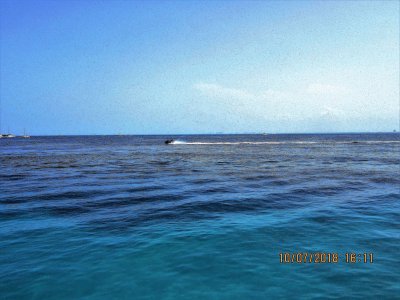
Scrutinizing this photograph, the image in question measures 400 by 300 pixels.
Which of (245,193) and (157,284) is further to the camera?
(245,193)

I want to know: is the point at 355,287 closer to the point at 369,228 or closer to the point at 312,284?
the point at 312,284

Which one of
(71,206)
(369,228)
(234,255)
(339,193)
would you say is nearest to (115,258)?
(234,255)

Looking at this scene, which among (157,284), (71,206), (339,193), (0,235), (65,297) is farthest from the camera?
(339,193)

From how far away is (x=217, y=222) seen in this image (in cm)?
1171

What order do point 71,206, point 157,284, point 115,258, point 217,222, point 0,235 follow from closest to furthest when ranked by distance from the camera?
1. point 157,284
2. point 115,258
3. point 0,235
4. point 217,222
5. point 71,206

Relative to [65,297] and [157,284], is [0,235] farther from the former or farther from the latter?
[157,284]

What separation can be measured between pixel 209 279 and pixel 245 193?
10585 mm

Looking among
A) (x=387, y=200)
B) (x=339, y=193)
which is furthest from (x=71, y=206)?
(x=387, y=200)

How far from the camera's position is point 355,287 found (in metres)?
6.75

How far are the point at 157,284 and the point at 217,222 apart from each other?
16.1 feet

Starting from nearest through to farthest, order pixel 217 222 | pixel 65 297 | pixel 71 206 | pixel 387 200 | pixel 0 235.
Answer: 1. pixel 65 297
2. pixel 0 235
3. pixel 217 222
4. pixel 71 206
5. pixel 387 200

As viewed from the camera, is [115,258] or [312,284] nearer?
[312,284]

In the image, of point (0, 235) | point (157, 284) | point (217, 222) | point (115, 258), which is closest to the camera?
point (157, 284)

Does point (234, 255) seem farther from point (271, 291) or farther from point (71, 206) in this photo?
point (71, 206)
